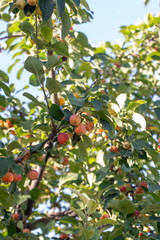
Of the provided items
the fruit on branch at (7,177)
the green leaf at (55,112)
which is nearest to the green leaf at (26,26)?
the green leaf at (55,112)

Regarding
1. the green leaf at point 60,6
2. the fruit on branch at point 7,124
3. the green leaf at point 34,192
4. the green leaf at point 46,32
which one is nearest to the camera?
the green leaf at point 60,6

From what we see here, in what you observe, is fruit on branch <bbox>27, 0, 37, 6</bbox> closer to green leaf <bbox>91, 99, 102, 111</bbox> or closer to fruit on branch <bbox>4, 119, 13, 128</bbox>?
green leaf <bbox>91, 99, 102, 111</bbox>

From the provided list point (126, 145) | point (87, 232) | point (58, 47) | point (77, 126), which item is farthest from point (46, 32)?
point (87, 232)

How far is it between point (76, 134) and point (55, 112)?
0.20m

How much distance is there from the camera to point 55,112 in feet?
5.75

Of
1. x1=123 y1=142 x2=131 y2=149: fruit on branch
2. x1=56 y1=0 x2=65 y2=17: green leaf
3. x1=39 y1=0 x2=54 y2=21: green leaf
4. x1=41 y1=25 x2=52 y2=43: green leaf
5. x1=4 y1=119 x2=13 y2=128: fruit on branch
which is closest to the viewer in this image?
x1=56 y1=0 x2=65 y2=17: green leaf

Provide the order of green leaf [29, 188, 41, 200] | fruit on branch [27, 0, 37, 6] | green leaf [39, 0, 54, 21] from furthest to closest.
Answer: green leaf [29, 188, 41, 200] < fruit on branch [27, 0, 37, 6] < green leaf [39, 0, 54, 21]

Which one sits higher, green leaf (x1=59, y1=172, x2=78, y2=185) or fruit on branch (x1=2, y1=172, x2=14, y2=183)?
fruit on branch (x1=2, y1=172, x2=14, y2=183)

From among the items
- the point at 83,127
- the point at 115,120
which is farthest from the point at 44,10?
the point at 115,120

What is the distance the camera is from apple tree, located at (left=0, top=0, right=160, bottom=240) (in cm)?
171

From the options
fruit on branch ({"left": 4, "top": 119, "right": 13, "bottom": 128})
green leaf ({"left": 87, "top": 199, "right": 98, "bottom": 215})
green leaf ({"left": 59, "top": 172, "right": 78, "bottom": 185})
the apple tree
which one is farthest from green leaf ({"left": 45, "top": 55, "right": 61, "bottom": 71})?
fruit on branch ({"left": 4, "top": 119, "right": 13, "bottom": 128})

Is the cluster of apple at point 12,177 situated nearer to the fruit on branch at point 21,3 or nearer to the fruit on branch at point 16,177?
the fruit on branch at point 16,177

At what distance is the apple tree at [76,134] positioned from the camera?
67.4 inches

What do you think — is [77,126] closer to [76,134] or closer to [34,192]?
[76,134]
